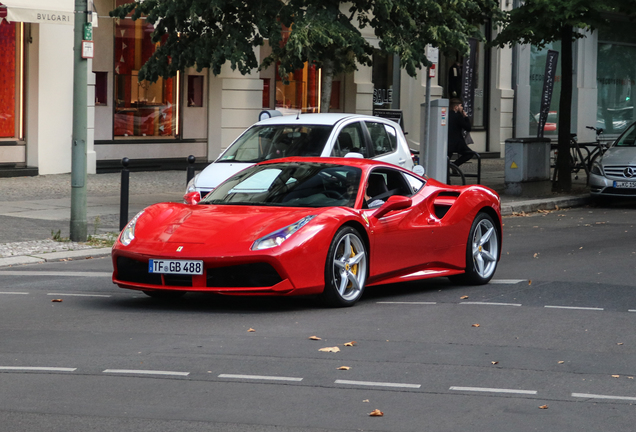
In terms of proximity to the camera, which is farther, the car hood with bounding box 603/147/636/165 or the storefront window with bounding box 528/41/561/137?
the storefront window with bounding box 528/41/561/137

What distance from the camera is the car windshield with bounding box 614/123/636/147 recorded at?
21.0 m

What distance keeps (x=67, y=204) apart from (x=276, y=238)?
9.59 metres

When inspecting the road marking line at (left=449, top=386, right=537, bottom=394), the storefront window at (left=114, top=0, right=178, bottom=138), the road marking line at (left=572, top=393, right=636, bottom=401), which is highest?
the storefront window at (left=114, top=0, right=178, bottom=138)

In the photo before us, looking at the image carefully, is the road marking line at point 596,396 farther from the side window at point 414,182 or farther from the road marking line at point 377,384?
the side window at point 414,182

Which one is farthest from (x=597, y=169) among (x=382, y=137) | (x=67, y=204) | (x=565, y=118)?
(x=67, y=204)

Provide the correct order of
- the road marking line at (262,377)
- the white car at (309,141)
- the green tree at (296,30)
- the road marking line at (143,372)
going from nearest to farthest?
the road marking line at (262,377) → the road marking line at (143,372) → the white car at (309,141) → the green tree at (296,30)

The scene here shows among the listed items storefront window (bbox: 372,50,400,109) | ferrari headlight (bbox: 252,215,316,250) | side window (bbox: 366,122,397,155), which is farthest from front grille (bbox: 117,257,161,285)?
storefront window (bbox: 372,50,400,109)

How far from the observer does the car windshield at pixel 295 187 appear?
923 cm

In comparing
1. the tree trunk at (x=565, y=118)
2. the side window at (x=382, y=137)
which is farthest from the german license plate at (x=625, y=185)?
the side window at (x=382, y=137)

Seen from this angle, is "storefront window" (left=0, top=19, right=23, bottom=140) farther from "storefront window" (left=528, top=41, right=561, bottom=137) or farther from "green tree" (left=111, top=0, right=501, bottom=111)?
"storefront window" (left=528, top=41, right=561, bottom=137)

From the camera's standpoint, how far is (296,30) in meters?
17.5

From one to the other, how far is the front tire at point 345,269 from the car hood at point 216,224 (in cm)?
27

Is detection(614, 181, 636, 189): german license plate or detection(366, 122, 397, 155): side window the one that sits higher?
detection(366, 122, 397, 155): side window

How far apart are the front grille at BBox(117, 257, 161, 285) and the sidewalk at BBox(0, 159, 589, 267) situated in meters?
3.33
